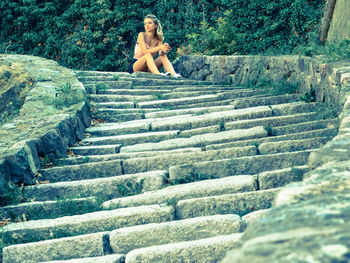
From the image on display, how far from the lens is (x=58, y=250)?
2.28 meters

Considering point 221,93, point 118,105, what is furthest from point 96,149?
point 221,93

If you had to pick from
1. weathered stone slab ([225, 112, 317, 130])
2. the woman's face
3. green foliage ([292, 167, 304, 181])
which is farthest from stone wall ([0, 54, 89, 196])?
the woman's face

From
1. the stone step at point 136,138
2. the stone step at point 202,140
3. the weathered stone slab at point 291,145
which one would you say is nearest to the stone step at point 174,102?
the stone step at point 136,138

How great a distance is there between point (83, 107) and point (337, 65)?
8.78ft

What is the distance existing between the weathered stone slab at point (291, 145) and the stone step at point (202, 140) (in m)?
0.40

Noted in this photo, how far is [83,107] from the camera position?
4.77 meters

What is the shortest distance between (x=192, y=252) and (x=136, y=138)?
7.42 ft

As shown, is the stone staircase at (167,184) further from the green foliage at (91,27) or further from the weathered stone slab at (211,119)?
the green foliage at (91,27)

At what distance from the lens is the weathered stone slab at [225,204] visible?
8.09 feet

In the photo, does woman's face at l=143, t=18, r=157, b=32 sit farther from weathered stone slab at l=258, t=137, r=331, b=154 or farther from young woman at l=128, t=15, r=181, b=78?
weathered stone slab at l=258, t=137, r=331, b=154

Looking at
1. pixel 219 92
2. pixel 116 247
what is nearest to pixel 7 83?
pixel 219 92

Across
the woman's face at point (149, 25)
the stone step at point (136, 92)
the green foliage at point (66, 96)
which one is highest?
the woman's face at point (149, 25)

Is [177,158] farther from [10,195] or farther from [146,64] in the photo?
[146,64]

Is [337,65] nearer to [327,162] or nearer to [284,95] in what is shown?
[284,95]
